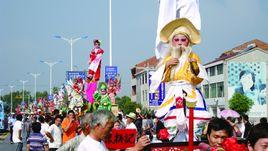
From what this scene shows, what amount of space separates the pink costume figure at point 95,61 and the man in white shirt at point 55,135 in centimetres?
177

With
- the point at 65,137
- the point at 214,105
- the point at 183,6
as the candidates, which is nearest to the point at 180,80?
the point at 183,6

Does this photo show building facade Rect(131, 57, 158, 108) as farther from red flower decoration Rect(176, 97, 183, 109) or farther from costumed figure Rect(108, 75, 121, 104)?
red flower decoration Rect(176, 97, 183, 109)

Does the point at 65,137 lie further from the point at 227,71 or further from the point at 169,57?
the point at 227,71

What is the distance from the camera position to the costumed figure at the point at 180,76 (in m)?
7.04

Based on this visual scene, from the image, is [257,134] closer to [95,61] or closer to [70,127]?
[70,127]

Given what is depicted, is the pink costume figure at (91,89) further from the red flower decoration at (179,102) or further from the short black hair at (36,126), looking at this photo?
the red flower decoration at (179,102)

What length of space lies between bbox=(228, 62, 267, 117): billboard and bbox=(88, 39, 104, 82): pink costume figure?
51606 millimetres

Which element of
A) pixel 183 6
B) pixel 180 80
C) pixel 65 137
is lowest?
pixel 65 137

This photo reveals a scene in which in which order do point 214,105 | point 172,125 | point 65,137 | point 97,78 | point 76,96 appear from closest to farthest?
point 172,125
point 65,137
point 97,78
point 76,96
point 214,105

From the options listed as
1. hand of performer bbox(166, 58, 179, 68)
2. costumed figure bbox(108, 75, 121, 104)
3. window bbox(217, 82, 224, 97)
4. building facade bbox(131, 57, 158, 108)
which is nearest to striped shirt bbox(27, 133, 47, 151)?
costumed figure bbox(108, 75, 121, 104)

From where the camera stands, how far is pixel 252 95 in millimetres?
65375

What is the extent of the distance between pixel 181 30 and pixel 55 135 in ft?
24.2

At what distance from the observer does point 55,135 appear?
13852 mm

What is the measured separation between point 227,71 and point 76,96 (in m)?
43.1
